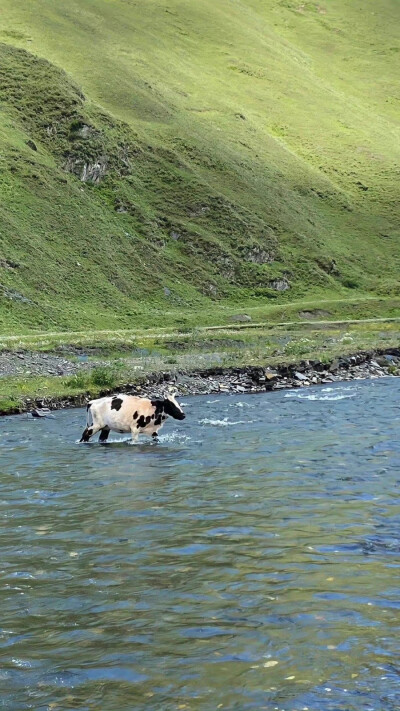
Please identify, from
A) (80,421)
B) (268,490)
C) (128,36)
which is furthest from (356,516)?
(128,36)

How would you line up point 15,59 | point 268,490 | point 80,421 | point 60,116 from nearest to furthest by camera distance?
point 268,490, point 80,421, point 60,116, point 15,59

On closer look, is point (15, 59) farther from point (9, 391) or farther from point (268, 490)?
point (268, 490)

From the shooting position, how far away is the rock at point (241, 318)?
281 ft

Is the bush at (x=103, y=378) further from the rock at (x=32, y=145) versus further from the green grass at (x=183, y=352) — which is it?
the rock at (x=32, y=145)

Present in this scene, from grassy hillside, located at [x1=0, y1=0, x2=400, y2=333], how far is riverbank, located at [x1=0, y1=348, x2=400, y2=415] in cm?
3377

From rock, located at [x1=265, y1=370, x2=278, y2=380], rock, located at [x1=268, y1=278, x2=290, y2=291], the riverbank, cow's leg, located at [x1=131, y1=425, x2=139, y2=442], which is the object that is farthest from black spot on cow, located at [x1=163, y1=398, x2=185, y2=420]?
rock, located at [x1=268, y1=278, x2=290, y2=291]

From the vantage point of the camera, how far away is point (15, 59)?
13062 centimetres

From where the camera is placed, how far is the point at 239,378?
41156 mm

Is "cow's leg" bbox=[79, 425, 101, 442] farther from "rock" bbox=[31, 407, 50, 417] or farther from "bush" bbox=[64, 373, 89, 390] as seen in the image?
"bush" bbox=[64, 373, 89, 390]

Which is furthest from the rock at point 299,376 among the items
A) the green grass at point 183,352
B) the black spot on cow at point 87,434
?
the black spot on cow at point 87,434

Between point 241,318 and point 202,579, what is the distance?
75.5 metres

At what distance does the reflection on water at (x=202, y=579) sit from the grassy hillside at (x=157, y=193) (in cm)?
5457

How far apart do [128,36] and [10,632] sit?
196 m

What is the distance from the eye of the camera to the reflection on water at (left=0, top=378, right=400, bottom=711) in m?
8.35
